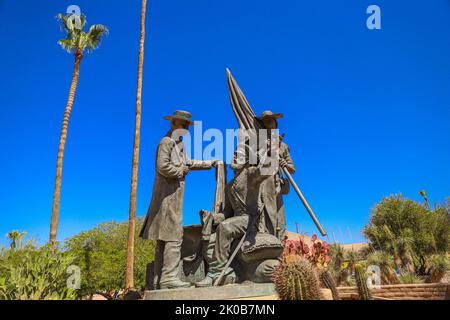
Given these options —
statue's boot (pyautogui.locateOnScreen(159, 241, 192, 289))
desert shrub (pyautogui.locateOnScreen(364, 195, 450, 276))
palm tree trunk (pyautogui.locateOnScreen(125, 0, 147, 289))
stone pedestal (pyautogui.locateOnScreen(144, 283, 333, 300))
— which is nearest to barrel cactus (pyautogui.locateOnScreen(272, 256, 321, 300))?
stone pedestal (pyautogui.locateOnScreen(144, 283, 333, 300))

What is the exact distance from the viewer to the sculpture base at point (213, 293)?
4941 millimetres

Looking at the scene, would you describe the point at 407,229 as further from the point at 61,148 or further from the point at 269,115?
the point at 61,148

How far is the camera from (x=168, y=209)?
5641 millimetres

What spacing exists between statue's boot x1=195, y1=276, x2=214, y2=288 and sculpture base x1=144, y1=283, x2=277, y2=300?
0.89ft

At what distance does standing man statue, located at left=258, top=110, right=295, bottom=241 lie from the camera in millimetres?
5977

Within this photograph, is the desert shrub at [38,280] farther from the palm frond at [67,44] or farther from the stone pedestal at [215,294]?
the palm frond at [67,44]

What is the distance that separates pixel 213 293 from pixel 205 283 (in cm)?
38

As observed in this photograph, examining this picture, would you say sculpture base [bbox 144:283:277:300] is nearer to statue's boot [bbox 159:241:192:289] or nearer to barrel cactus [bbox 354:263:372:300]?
statue's boot [bbox 159:241:192:289]

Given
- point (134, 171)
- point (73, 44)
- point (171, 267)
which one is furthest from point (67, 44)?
point (171, 267)

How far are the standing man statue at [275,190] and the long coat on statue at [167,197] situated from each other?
4.89ft
